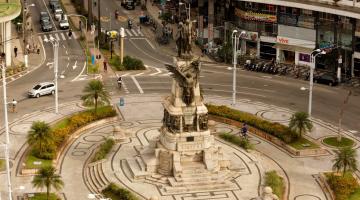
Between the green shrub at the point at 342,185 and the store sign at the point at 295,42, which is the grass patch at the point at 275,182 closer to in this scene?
the green shrub at the point at 342,185

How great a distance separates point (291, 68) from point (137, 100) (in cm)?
3230

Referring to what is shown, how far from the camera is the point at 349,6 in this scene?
125m

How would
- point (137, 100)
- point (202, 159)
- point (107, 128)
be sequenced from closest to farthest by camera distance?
point (202, 159) → point (107, 128) → point (137, 100)

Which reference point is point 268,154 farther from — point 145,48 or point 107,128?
point 145,48

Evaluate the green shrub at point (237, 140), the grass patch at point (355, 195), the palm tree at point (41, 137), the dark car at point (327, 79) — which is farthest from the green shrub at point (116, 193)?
the dark car at point (327, 79)

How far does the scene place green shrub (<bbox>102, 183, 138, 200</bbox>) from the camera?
74.4 meters

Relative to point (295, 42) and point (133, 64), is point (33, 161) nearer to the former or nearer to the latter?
point (133, 64)

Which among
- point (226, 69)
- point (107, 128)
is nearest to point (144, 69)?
point (226, 69)

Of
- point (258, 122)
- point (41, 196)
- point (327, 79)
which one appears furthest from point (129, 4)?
point (41, 196)

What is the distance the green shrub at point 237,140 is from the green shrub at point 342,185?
12.0m

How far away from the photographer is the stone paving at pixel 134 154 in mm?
77688

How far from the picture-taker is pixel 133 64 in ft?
424

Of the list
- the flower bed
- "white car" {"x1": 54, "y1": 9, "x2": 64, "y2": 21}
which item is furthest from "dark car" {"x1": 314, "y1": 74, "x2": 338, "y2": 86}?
"white car" {"x1": 54, "y1": 9, "x2": 64, "y2": 21}

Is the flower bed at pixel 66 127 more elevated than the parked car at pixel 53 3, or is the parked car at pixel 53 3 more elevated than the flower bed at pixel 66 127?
the parked car at pixel 53 3
